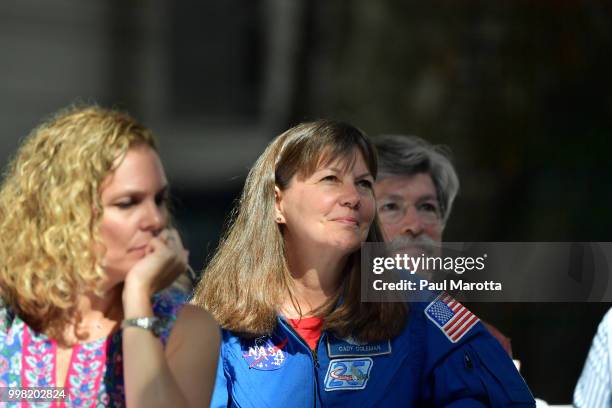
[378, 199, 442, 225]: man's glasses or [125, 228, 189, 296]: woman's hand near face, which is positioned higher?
[378, 199, 442, 225]: man's glasses

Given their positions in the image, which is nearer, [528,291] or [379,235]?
[379,235]

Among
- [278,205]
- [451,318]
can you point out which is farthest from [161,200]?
[451,318]

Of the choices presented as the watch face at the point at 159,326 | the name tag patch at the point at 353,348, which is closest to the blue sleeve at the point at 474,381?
the name tag patch at the point at 353,348

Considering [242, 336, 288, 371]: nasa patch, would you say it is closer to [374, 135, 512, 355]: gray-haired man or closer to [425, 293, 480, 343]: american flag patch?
[425, 293, 480, 343]: american flag patch

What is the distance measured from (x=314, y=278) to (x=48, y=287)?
0.78m

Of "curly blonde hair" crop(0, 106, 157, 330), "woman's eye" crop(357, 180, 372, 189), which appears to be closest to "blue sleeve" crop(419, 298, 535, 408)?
"woman's eye" crop(357, 180, 372, 189)

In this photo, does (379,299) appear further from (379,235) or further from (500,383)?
(500,383)

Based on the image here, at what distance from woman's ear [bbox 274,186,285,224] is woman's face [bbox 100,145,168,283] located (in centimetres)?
46

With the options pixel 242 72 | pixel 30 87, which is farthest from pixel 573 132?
pixel 30 87

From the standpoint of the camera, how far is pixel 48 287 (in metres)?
2.72

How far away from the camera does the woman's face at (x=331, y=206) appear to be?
2396mm

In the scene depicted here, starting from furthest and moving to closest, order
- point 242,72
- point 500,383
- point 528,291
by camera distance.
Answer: point 242,72, point 528,291, point 500,383

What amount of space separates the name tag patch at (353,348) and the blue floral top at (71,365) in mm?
492

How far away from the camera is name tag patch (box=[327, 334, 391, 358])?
7.84 feet
